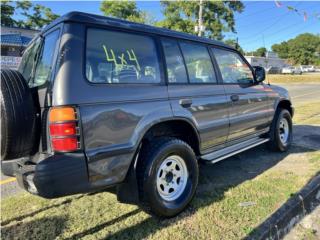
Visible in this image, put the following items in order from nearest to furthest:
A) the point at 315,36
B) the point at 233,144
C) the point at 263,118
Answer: the point at 233,144 < the point at 263,118 < the point at 315,36

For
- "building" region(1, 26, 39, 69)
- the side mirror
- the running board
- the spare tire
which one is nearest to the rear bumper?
the spare tire

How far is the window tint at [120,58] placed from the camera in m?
2.78

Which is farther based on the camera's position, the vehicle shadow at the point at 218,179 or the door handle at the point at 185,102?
the door handle at the point at 185,102

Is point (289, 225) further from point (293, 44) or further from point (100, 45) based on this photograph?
point (293, 44)

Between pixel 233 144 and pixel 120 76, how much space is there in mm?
2216

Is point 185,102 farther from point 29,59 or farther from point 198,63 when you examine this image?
point 29,59

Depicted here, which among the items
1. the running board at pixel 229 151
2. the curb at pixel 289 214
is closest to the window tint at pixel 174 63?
the running board at pixel 229 151

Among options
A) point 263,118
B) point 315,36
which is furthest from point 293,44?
point 263,118

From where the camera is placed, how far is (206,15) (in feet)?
141

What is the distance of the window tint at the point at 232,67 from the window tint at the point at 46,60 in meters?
2.21

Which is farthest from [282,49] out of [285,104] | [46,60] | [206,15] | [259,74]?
[46,60]

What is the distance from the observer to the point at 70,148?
256 centimetres

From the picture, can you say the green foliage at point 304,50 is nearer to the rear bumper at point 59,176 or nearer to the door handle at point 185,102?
the door handle at point 185,102

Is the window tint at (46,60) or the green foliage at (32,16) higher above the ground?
the green foliage at (32,16)
